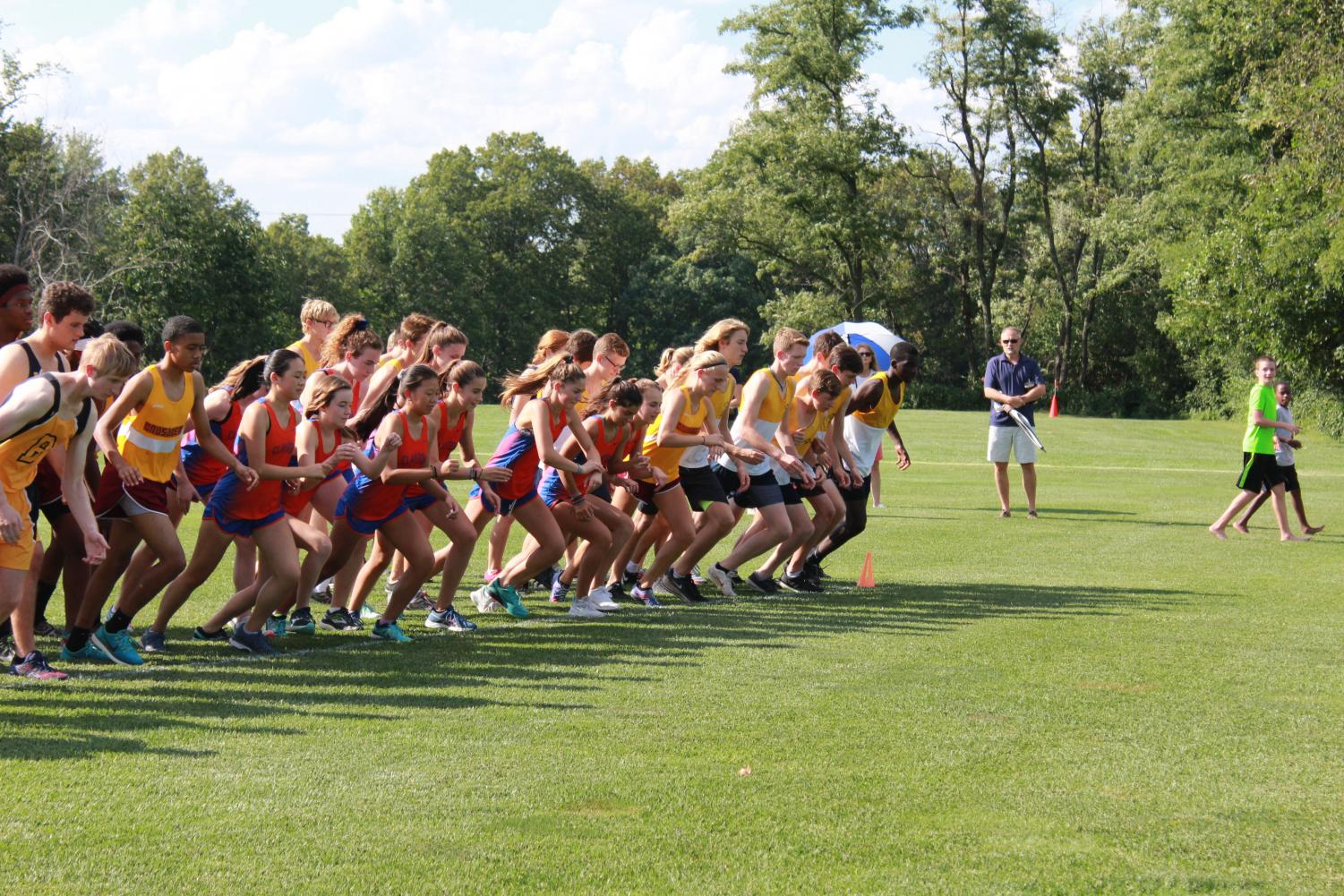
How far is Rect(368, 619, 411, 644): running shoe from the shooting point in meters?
8.58

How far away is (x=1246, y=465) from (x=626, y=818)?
12723mm

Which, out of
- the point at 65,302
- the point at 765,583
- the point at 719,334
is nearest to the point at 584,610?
the point at 765,583

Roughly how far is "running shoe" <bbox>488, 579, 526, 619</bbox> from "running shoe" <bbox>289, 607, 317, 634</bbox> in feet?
4.74

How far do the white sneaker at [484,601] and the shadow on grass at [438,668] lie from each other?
34 cm

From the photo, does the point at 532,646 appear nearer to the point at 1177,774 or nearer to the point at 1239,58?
the point at 1177,774

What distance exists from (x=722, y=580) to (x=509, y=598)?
2001mm

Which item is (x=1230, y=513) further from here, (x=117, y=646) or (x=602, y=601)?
(x=117, y=646)

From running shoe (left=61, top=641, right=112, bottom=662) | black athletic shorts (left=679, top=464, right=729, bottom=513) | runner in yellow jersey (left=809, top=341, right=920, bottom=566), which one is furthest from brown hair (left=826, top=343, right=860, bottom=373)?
running shoe (left=61, top=641, right=112, bottom=662)

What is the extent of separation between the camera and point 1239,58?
151ft

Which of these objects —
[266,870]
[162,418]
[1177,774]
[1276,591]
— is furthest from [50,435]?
[1276,591]

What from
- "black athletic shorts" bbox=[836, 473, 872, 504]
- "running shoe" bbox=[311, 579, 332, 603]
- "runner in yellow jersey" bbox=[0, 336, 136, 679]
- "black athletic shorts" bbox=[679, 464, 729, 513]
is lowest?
"running shoe" bbox=[311, 579, 332, 603]

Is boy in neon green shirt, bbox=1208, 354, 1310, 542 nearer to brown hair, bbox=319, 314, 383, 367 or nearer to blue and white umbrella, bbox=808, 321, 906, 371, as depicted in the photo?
blue and white umbrella, bbox=808, 321, 906, 371

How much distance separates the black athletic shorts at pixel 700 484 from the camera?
10820 mm

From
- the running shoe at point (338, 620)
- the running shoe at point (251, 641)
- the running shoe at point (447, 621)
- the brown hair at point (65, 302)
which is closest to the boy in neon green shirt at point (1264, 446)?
the running shoe at point (447, 621)
